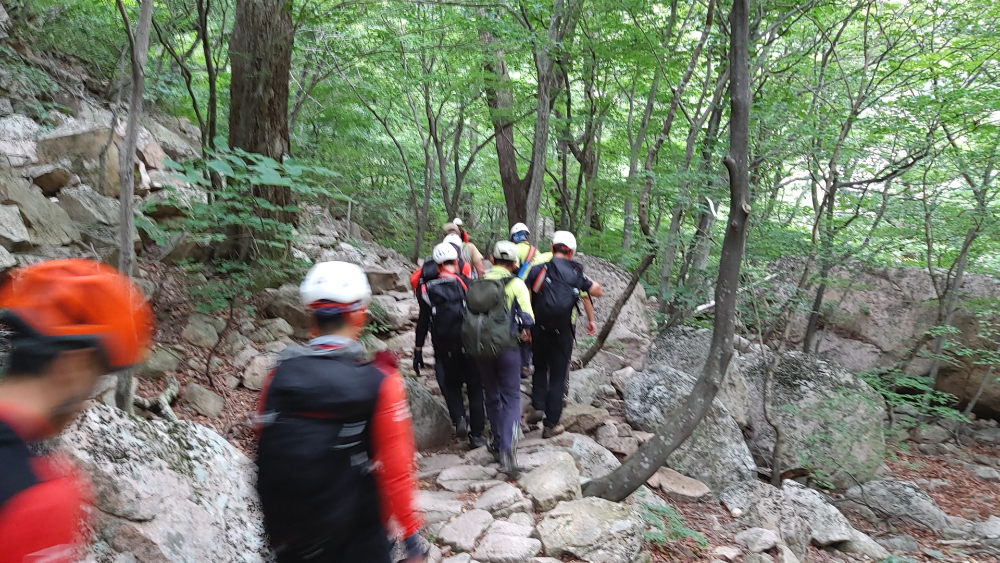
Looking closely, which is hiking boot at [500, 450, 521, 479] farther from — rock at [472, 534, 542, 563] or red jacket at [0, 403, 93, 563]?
red jacket at [0, 403, 93, 563]

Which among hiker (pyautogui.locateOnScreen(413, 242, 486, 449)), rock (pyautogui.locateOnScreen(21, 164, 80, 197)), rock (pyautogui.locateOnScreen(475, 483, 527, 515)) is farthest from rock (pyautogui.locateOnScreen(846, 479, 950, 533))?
rock (pyautogui.locateOnScreen(21, 164, 80, 197))

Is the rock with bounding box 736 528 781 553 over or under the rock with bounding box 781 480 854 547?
over

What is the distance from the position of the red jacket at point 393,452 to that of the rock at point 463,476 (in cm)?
312

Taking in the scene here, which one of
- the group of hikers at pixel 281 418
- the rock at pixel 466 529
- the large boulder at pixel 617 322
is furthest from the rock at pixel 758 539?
the large boulder at pixel 617 322

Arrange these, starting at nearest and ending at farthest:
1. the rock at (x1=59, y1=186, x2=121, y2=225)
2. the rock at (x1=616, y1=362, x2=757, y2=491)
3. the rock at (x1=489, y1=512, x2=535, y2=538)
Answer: the rock at (x1=489, y1=512, x2=535, y2=538) < the rock at (x1=616, y1=362, x2=757, y2=491) < the rock at (x1=59, y1=186, x2=121, y2=225)

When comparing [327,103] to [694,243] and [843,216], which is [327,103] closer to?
[694,243]

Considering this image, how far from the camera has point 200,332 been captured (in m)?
6.21

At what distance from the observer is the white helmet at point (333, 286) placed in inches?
86.0

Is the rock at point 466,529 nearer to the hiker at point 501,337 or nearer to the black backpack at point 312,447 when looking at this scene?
the hiker at point 501,337

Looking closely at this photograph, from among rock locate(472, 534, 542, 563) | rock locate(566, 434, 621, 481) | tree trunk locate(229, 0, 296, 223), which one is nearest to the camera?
rock locate(472, 534, 542, 563)

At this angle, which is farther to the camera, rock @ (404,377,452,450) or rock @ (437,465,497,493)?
rock @ (404,377,452,450)

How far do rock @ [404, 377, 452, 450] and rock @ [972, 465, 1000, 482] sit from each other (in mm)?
9625

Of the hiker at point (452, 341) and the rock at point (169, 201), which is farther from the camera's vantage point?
the rock at point (169, 201)

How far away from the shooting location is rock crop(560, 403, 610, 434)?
22.3 ft
